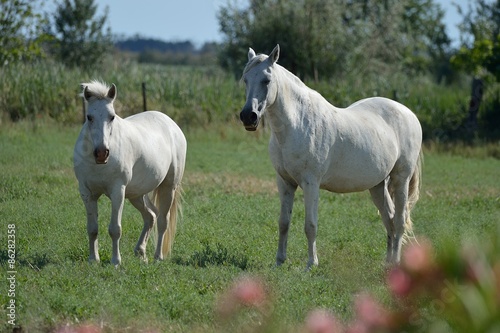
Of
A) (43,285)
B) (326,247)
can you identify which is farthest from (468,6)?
(43,285)

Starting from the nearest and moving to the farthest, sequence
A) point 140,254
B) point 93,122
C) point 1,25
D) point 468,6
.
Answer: point 93,122
point 140,254
point 1,25
point 468,6

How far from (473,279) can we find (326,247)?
20.5 ft

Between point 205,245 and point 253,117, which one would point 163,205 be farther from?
point 253,117

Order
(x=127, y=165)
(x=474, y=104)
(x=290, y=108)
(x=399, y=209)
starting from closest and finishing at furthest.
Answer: (x=127, y=165) < (x=290, y=108) < (x=399, y=209) < (x=474, y=104)

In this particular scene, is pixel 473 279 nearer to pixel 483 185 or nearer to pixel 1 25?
pixel 483 185

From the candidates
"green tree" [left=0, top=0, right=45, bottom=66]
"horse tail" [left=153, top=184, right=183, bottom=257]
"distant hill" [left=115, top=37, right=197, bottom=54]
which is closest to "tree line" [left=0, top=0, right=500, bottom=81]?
"green tree" [left=0, top=0, right=45, bottom=66]

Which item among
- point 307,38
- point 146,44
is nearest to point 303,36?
point 307,38

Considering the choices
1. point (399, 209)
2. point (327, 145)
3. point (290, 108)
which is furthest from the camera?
point (399, 209)

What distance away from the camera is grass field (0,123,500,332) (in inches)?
234

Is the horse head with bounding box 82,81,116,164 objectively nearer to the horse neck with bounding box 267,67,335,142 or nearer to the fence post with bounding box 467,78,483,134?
the horse neck with bounding box 267,67,335,142

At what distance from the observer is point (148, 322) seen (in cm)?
583

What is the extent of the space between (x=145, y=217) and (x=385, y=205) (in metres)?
2.76

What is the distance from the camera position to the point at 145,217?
29.6 feet

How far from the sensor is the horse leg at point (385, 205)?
9.34m
